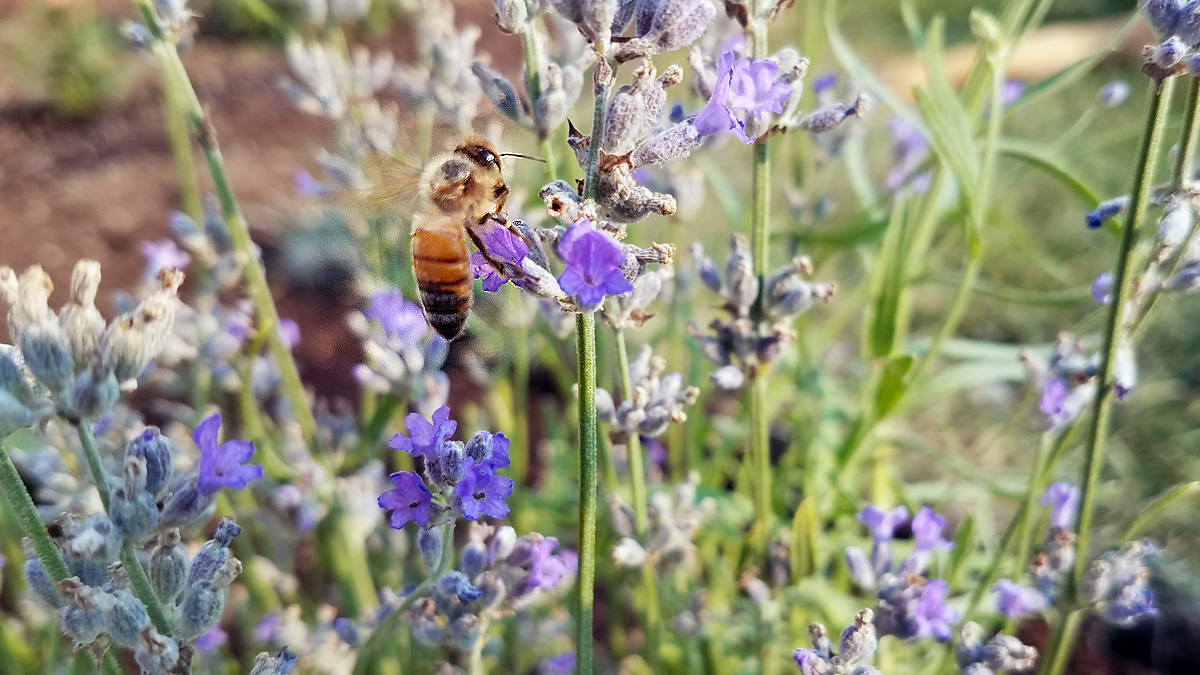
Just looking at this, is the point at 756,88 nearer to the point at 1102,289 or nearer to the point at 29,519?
the point at 1102,289

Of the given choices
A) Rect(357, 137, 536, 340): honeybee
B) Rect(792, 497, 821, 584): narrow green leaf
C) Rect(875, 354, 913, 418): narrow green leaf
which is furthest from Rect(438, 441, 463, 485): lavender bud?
Rect(875, 354, 913, 418): narrow green leaf

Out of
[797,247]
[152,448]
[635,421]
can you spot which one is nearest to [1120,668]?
[797,247]

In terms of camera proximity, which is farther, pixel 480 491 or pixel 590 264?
pixel 480 491

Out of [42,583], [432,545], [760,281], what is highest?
[760,281]

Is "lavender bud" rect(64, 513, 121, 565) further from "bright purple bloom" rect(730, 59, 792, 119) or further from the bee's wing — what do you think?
"bright purple bloom" rect(730, 59, 792, 119)

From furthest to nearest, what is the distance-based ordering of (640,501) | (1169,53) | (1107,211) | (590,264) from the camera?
(640,501), (1107,211), (1169,53), (590,264)

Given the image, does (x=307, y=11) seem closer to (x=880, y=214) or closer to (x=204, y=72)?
(x=880, y=214)

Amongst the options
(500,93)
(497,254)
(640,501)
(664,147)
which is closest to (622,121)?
(664,147)

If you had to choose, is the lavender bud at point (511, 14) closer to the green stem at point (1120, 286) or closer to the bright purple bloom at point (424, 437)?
the bright purple bloom at point (424, 437)
